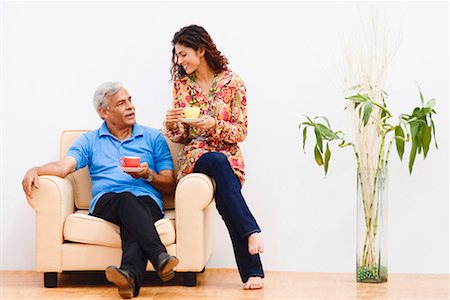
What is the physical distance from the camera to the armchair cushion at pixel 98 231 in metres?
4.24

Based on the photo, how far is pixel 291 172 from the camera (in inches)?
193

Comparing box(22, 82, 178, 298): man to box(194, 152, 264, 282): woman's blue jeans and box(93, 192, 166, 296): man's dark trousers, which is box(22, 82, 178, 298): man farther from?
box(194, 152, 264, 282): woman's blue jeans

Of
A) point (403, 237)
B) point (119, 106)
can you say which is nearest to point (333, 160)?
point (403, 237)

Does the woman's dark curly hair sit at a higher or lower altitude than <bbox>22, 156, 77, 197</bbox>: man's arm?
higher

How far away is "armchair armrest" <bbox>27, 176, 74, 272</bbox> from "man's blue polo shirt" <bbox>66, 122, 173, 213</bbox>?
0.80 feet

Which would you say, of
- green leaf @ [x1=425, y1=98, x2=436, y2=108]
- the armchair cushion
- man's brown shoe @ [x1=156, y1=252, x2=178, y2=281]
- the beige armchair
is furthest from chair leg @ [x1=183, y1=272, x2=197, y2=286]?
green leaf @ [x1=425, y1=98, x2=436, y2=108]

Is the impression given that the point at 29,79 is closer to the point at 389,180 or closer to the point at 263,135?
the point at 263,135

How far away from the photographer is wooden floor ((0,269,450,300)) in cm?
414

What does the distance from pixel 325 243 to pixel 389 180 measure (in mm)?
503

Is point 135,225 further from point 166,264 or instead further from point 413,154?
point 413,154

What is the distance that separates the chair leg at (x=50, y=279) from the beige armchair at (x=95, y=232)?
0.21ft

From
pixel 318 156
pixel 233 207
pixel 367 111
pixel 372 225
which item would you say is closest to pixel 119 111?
pixel 233 207

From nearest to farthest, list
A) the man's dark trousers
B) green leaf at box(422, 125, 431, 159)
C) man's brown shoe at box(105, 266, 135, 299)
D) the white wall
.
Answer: man's brown shoe at box(105, 266, 135, 299), the man's dark trousers, green leaf at box(422, 125, 431, 159), the white wall

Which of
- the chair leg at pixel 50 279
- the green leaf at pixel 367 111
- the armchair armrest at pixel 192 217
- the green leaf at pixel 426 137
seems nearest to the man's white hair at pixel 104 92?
the armchair armrest at pixel 192 217
